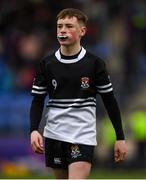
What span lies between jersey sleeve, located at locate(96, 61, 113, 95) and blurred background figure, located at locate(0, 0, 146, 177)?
769 centimetres

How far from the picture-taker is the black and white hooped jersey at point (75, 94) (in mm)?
7988

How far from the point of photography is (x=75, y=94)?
7.99 m

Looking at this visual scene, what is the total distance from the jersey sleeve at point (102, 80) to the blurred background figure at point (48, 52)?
7.69m

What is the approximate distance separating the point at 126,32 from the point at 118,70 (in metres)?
1.56

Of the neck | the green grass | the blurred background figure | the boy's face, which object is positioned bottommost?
the green grass

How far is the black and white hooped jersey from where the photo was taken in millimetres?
7988

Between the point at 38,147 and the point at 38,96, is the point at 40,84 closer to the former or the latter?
the point at 38,96

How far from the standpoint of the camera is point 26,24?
19125 millimetres

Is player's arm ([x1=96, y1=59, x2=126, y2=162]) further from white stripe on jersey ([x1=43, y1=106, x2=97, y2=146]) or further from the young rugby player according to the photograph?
white stripe on jersey ([x1=43, y1=106, x2=97, y2=146])

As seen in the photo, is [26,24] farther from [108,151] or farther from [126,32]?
[108,151]

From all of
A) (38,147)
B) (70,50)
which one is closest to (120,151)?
(38,147)

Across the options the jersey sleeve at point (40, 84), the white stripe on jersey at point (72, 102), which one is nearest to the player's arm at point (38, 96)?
the jersey sleeve at point (40, 84)

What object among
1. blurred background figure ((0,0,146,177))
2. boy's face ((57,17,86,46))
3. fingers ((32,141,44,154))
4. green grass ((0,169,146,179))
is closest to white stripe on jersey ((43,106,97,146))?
fingers ((32,141,44,154))

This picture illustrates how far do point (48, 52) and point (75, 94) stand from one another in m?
10.0
